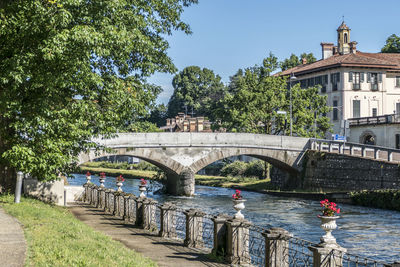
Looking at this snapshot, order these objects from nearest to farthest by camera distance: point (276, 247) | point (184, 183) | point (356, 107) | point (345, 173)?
point (276, 247) < point (345, 173) < point (184, 183) < point (356, 107)

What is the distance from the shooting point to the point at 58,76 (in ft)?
67.8

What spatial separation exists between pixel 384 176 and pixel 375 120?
70.1 feet

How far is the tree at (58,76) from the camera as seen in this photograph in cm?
2033

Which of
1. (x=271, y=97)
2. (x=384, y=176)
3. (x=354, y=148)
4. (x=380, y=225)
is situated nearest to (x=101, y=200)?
(x=380, y=225)

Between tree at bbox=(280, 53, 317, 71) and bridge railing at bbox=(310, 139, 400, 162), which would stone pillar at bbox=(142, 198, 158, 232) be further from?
tree at bbox=(280, 53, 317, 71)

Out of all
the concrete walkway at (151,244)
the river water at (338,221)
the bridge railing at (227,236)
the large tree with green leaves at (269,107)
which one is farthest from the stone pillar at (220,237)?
the large tree with green leaves at (269,107)

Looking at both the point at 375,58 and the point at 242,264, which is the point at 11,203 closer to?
the point at 242,264

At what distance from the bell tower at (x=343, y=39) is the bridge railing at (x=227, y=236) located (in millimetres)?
59159

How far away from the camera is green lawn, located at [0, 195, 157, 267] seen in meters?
10.9

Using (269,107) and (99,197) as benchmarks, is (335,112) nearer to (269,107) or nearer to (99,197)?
(269,107)

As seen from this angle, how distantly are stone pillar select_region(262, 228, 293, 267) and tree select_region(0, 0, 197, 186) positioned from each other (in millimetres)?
10239

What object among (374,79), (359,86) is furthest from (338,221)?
(374,79)

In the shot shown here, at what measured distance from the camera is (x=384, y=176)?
43875 mm

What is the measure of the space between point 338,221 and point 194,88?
94687 mm
